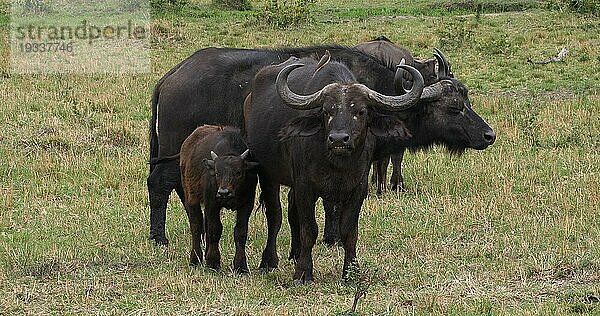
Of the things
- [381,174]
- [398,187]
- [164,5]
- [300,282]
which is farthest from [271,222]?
[164,5]

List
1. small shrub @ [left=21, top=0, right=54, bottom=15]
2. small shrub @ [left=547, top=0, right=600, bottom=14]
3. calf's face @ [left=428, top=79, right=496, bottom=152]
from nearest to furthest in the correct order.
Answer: calf's face @ [left=428, top=79, right=496, bottom=152], small shrub @ [left=547, top=0, right=600, bottom=14], small shrub @ [left=21, top=0, right=54, bottom=15]

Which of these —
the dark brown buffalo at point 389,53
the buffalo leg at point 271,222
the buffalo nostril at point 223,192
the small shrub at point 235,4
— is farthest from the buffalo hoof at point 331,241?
the small shrub at point 235,4

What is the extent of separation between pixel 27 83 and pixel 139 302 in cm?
1141

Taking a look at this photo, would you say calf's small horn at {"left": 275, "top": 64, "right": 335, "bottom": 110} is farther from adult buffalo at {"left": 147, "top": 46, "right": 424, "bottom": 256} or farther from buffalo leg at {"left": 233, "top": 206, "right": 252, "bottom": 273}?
adult buffalo at {"left": 147, "top": 46, "right": 424, "bottom": 256}

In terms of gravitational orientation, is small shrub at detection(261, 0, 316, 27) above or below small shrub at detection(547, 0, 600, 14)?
below

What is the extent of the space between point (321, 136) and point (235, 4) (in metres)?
24.1

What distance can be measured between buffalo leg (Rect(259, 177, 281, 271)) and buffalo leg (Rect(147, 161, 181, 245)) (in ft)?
4.96

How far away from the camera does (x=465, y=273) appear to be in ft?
28.0

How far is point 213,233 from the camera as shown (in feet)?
28.9

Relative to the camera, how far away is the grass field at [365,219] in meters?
7.83

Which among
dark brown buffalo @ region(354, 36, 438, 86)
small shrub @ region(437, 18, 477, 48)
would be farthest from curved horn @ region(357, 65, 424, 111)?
small shrub @ region(437, 18, 477, 48)

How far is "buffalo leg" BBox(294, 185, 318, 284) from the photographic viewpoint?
8375 millimetres

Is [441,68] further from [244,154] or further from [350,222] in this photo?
[244,154]

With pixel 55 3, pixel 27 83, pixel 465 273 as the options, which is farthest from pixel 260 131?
pixel 55 3
